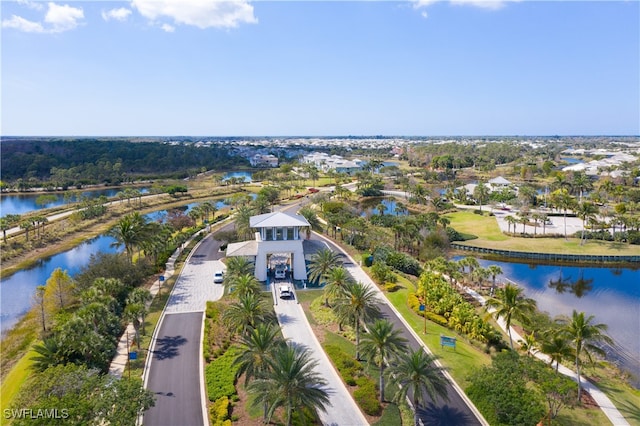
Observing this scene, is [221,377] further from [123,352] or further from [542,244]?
[542,244]

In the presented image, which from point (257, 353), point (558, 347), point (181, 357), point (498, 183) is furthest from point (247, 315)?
point (498, 183)

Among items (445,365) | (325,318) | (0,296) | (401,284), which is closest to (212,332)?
(325,318)

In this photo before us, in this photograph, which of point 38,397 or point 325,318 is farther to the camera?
point 325,318

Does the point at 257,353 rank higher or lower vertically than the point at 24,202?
higher

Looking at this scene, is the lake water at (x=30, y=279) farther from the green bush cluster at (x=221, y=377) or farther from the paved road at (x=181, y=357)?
the green bush cluster at (x=221, y=377)

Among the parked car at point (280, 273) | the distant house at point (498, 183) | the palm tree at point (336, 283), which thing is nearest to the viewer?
the palm tree at point (336, 283)

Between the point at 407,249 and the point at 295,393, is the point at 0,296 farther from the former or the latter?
the point at 407,249

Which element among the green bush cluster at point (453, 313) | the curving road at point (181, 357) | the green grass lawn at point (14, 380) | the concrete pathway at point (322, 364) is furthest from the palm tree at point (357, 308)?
the green grass lawn at point (14, 380)
